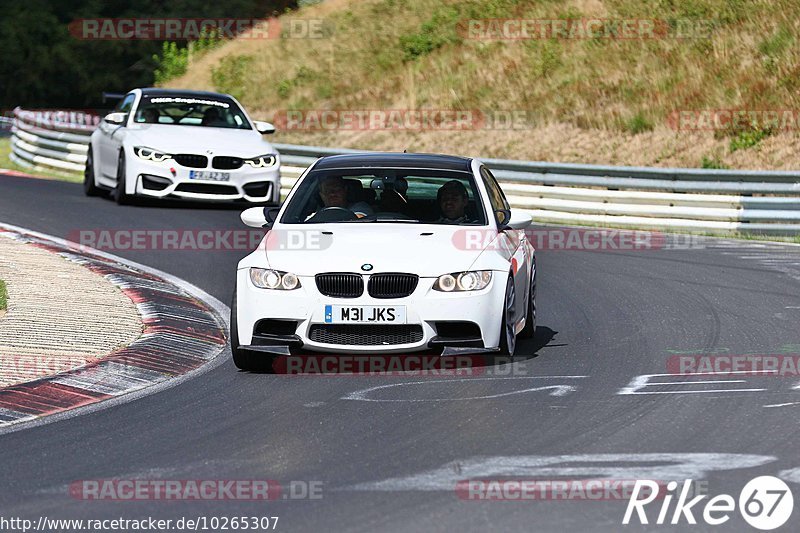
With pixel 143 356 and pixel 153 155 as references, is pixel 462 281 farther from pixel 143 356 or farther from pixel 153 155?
pixel 153 155

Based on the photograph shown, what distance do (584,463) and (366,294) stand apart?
2.85 meters

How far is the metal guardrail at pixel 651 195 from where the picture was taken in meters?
20.5

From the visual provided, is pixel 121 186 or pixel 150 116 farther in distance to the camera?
pixel 150 116

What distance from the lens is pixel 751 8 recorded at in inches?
1350

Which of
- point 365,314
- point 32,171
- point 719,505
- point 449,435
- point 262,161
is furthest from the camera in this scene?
point 32,171

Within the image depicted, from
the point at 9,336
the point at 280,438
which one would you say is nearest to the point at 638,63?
the point at 9,336

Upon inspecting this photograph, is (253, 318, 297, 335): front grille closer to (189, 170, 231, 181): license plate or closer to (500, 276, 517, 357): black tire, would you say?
(500, 276, 517, 357): black tire

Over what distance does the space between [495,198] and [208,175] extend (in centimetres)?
900

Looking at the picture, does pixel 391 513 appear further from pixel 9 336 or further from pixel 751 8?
pixel 751 8

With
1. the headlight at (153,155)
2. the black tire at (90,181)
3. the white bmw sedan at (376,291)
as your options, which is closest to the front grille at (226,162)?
the headlight at (153,155)

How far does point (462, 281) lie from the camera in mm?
9797

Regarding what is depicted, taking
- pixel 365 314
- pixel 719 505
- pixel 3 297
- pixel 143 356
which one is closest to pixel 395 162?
pixel 365 314

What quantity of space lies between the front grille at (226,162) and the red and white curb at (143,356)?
4964 mm

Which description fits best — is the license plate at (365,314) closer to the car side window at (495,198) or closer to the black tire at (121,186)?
the car side window at (495,198)
